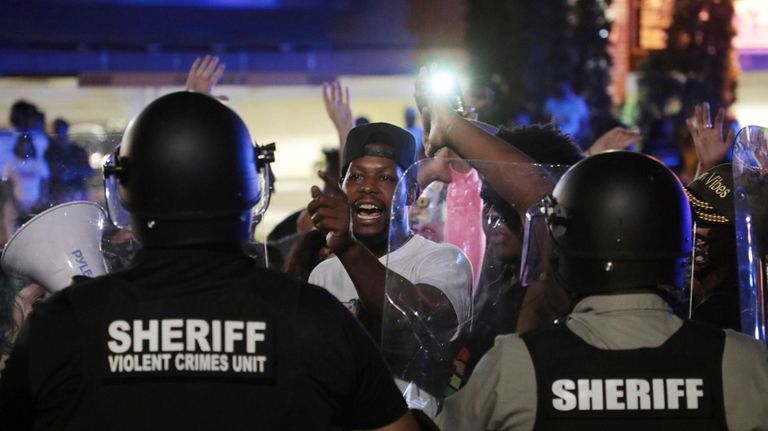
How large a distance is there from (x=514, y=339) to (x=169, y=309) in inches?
32.1

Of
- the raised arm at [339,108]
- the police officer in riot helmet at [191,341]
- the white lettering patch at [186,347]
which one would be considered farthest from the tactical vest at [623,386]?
the raised arm at [339,108]

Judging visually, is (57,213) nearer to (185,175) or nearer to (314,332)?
(185,175)

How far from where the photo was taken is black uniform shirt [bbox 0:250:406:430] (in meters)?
2.48

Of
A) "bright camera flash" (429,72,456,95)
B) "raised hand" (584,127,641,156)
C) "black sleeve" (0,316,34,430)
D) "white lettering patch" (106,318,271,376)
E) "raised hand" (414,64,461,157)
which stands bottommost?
"black sleeve" (0,316,34,430)

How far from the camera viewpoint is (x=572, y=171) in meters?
2.99

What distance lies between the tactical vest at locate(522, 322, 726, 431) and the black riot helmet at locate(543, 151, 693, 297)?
19cm

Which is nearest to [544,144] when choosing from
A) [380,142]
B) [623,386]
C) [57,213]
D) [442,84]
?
[442,84]

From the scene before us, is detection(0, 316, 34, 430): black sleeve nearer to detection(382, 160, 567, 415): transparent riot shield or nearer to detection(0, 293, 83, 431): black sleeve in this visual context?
detection(0, 293, 83, 431): black sleeve

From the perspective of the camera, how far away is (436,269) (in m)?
3.81

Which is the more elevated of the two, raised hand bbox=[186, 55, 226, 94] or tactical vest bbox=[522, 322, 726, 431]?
raised hand bbox=[186, 55, 226, 94]

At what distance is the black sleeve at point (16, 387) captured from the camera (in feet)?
8.23

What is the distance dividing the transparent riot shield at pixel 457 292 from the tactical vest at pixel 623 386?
0.77 m

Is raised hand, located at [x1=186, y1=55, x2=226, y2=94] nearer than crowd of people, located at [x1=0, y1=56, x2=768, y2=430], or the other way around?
crowd of people, located at [x1=0, y1=56, x2=768, y2=430]

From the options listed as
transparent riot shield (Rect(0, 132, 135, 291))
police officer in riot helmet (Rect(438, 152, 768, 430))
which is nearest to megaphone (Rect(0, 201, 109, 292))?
transparent riot shield (Rect(0, 132, 135, 291))
